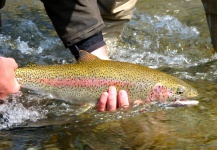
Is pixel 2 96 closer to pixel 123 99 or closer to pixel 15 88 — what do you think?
pixel 15 88

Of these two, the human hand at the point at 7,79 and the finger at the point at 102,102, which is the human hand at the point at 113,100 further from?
the human hand at the point at 7,79

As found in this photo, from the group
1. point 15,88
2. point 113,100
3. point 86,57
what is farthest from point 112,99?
point 15,88

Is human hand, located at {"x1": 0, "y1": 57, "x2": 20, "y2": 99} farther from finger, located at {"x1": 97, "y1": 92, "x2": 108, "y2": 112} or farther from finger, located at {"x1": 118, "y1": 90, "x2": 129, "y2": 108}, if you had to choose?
finger, located at {"x1": 118, "y1": 90, "x2": 129, "y2": 108}

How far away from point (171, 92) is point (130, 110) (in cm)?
26

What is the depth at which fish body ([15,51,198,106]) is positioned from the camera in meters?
2.81

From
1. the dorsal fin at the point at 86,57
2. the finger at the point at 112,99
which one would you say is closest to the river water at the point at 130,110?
the finger at the point at 112,99

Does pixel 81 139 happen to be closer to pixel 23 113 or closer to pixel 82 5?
pixel 23 113

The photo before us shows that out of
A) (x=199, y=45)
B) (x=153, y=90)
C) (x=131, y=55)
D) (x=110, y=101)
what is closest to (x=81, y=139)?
(x=110, y=101)

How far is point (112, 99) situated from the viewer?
8.94 feet

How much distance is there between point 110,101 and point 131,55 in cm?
153

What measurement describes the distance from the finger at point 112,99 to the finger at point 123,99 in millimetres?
28

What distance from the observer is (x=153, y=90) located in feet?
9.22

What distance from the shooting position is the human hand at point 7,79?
2718mm

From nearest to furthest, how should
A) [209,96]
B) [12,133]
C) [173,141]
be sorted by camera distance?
1. [173,141]
2. [12,133]
3. [209,96]
